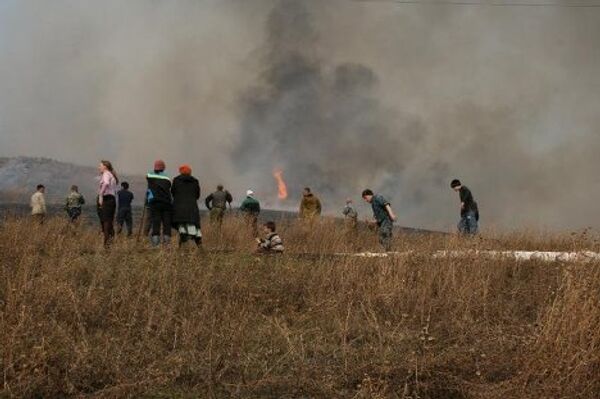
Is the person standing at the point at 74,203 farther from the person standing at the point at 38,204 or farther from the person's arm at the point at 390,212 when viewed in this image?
the person's arm at the point at 390,212

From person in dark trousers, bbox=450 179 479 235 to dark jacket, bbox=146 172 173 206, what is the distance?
7.09 metres

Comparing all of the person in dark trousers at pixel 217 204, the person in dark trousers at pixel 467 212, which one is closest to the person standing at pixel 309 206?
the person in dark trousers at pixel 217 204

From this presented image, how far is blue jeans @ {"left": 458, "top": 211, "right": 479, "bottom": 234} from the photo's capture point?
15039 mm

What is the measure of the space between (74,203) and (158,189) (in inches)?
256

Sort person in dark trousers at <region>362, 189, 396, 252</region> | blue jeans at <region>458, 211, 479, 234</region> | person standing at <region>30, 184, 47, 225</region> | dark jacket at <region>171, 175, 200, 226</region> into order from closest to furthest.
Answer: dark jacket at <region>171, 175, 200, 226</region>
person in dark trousers at <region>362, 189, 396, 252</region>
blue jeans at <region>458, 211, 479, 234</region>
person standing at <region>30, 184, 47, 225</region>

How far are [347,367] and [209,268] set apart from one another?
397cm

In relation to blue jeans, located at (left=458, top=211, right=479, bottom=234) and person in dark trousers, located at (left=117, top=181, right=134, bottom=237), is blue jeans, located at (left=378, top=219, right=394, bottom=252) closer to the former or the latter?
blue jeans, located at (left=458, top=211, right=479, bottom=234)

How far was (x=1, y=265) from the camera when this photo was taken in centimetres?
811

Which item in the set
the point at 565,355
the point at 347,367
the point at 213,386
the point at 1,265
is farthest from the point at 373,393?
the point at 1,265

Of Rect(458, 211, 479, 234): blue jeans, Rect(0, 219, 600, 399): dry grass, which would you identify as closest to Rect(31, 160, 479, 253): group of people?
Rect(0, 219, 600, 399): dry grass

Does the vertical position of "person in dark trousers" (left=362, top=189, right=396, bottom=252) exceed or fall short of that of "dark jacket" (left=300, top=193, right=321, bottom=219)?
it falls short

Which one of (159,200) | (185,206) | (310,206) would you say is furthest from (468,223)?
(159,200)

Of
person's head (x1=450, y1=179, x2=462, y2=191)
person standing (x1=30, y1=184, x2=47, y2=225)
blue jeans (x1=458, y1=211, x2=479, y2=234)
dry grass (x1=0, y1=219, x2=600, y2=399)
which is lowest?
dry grass (x1=0, y1=219, x2=600, y2=399)

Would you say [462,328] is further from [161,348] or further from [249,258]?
[249,258]
